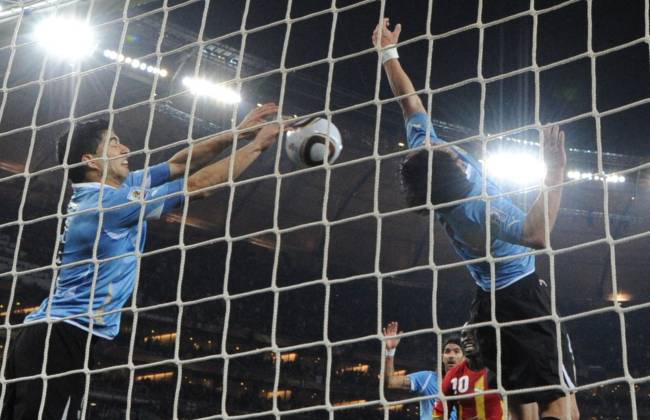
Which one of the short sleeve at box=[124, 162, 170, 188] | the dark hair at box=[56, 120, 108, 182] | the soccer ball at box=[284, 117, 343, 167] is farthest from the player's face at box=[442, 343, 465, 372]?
the dark hair at box=[56, 120, 108, 182]

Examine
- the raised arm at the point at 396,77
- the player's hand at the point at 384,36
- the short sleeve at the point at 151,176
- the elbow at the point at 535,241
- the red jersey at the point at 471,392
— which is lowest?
the red jersey at the point at 471,392

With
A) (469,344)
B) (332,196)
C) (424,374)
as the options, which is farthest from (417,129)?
(332,196)

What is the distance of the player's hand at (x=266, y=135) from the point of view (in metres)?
3.15

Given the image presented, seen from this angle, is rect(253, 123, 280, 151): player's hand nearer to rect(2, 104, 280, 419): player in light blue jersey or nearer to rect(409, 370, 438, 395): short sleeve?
rect(2, 104, 280, 419): player in light blue jersey

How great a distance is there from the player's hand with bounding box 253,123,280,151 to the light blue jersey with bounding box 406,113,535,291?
19.3 inches

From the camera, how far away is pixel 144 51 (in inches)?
424

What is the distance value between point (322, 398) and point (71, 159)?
10.4m

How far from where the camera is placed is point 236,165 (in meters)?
3.15

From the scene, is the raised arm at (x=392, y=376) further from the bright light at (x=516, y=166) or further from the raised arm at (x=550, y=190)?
the bright light at (x=516, y=166)

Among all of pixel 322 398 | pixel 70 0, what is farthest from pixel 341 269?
pixel 70 0

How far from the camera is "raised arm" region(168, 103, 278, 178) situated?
318 centimetres

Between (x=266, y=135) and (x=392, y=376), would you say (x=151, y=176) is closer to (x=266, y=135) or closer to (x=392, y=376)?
(x=266, y=135)

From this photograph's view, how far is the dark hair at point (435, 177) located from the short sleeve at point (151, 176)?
35.4 inches

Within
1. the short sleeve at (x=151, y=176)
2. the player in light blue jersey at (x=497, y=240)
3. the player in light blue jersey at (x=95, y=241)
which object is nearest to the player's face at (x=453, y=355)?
the player in light blue jersey at (x=497, y=240)
